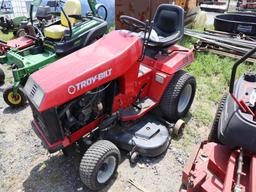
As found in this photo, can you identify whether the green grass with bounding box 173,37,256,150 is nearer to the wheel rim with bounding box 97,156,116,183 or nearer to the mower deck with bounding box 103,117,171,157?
the mower deck with bounding box 103,117,171,157

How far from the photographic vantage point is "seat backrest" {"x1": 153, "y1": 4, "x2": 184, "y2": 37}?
10.3 ft

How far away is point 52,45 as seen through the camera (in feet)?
14.9

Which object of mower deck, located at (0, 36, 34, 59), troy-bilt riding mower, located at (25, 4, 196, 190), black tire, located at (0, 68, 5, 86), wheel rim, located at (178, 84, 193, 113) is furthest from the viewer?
mower deck, located at (0, 36, 34, 59)

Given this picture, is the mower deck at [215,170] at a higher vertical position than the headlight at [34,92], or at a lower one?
lower

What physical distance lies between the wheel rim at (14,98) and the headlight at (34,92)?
5.00 feet

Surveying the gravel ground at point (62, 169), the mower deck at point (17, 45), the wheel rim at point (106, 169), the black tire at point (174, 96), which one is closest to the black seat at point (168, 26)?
the black tire at point (174, 96)

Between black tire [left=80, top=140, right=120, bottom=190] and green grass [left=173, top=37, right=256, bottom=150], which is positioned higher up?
black tire [left=80, top=140, right=120, bottom=190]

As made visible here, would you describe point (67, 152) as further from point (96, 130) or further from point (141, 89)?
point (141, 89)

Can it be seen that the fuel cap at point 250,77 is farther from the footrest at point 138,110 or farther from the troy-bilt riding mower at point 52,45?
the troy-bilt riding mower at point 52,45

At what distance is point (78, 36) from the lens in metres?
4.26

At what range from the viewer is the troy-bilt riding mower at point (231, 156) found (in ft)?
5.72

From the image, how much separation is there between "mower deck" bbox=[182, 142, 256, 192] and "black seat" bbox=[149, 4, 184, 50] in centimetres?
123

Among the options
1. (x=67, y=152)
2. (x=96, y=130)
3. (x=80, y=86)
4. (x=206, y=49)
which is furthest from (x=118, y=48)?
(x=206, y=49)

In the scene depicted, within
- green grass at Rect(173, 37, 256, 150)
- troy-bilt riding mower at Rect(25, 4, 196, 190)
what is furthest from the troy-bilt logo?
green grass at Rect(173, 37, 256, 150)
